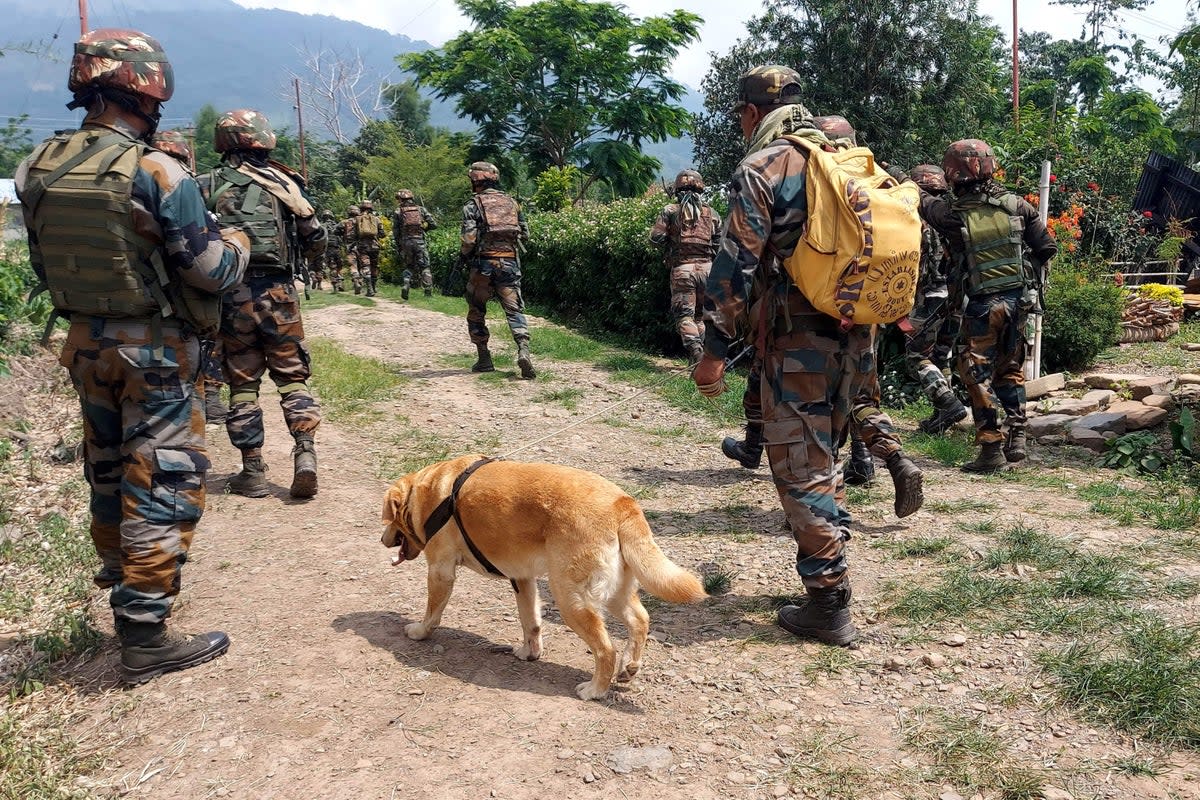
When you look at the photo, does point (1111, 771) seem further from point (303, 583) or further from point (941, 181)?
point (941, 181)

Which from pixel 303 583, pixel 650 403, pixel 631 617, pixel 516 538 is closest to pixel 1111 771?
pixel 631 617

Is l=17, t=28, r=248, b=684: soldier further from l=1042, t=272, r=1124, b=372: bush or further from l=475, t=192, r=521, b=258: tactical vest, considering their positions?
l=1042, t=272, r=1124, b=372: bush

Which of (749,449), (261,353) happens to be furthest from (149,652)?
(749,449)

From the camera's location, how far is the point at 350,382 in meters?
9.12

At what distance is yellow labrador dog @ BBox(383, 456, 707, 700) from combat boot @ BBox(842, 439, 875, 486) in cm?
300

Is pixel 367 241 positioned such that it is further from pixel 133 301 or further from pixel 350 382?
pixel 133 301

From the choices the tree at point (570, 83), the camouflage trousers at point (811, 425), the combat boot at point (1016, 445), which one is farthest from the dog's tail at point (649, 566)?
the tree at point (570, 83)

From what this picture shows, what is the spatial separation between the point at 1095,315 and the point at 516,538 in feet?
29.6

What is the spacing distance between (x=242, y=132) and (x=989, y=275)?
5336 mm

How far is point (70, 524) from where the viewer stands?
5027mm

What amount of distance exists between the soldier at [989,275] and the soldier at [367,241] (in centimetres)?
1525

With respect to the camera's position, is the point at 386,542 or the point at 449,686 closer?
the point at 449,686

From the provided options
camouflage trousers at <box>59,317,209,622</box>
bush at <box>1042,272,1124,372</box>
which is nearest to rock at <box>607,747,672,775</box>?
camouflage trousers at <box>59,317,209,622</box>

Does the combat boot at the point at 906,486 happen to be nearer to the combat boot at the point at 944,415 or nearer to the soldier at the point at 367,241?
the combat boot at the point at 944,415
